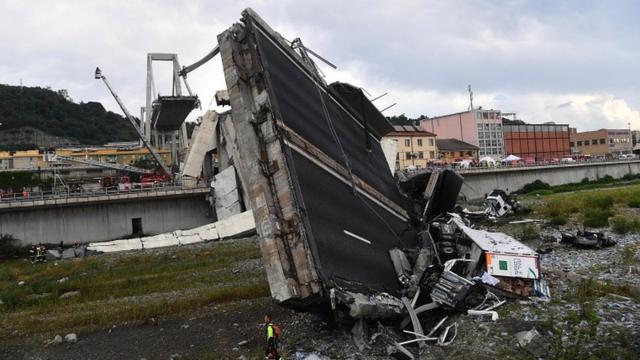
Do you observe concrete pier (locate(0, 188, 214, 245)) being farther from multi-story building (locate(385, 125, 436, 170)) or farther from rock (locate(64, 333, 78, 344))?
multi-story building (locate(385, 125, 436, 170))

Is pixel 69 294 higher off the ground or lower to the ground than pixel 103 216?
lower

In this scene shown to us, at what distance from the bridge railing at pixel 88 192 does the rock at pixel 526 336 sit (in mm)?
35102

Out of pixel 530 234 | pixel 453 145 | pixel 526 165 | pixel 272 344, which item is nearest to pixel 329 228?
pixel 272 344

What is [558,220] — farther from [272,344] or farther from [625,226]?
[272,344]

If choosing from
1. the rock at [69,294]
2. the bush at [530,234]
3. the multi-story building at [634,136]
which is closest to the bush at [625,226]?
the bush at [530,234]

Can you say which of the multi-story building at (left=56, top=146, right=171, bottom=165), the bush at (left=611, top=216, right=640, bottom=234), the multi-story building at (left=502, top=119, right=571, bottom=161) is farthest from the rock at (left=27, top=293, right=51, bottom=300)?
the multi-story building at (left=502, top=119, right=571, bottom=161)

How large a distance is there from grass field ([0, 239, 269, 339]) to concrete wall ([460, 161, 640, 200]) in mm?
38158

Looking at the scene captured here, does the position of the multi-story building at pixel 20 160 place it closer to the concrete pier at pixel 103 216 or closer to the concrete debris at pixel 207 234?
the concrete pier at pixel 103 216

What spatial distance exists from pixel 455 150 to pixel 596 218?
6592 cm

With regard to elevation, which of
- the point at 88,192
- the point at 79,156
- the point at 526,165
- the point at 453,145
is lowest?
the point at 88,192

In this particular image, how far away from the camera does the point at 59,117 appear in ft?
486

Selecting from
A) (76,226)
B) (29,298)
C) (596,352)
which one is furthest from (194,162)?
(596,352)

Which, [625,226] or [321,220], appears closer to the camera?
[321,220]

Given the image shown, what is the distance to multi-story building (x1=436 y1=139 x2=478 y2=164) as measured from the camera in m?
88.5
